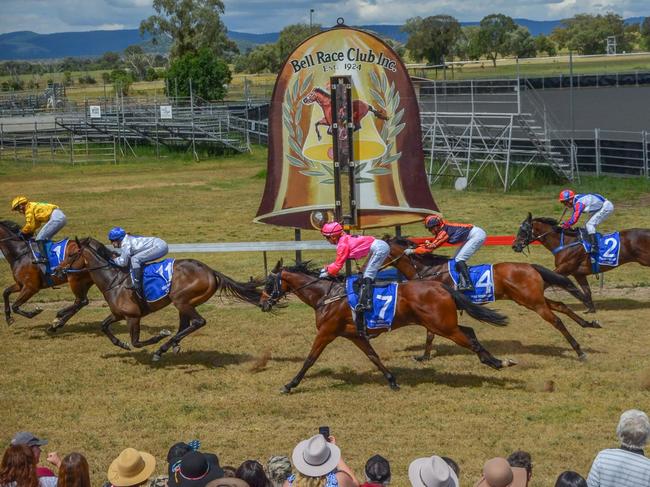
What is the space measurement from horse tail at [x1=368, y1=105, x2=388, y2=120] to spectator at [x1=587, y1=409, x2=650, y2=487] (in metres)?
9.78

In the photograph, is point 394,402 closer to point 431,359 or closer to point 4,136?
point 431,359

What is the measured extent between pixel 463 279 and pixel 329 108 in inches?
171

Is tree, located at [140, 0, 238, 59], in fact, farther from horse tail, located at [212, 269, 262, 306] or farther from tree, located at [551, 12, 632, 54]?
horse tail, located at [212, 269, 262, 306]

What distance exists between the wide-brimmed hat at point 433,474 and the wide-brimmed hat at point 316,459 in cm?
55

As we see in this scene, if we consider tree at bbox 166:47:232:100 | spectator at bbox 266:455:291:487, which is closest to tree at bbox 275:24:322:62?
tree at bbox 166:47:232:100

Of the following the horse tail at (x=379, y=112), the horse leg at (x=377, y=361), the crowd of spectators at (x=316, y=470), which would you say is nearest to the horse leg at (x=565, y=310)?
the horse leg at (x=377, y=361)

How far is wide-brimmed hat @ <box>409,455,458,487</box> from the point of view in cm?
514

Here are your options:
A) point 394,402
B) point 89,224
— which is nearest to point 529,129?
point 89,224

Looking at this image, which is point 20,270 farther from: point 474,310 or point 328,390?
point 474,310

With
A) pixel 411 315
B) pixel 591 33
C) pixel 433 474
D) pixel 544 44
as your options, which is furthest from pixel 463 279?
pixel 544 44

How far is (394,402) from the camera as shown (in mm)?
10328

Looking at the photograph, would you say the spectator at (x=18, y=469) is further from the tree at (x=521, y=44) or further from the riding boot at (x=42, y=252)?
the tree at (x=521, y=44)

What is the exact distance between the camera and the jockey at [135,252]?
1218 centimetres

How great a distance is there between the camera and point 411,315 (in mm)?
10766
